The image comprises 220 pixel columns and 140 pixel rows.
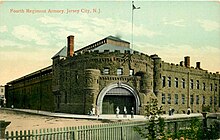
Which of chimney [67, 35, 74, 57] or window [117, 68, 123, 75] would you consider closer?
chimney [67, 35, 74, 57]

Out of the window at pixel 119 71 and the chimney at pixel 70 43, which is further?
the window at pixel 119 71

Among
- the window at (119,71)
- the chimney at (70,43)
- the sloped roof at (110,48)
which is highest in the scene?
the sloped roof at (110,48)

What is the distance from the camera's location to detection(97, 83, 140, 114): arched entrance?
22.3 m

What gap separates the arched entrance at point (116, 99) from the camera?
877 inches

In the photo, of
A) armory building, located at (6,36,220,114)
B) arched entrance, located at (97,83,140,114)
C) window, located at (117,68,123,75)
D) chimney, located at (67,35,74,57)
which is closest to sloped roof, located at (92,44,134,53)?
armory building, located at (6,36,220,114)

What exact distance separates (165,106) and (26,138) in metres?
20.9

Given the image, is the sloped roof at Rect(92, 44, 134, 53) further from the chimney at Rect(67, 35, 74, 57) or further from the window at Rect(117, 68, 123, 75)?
the chimney at Rect(67, 35, 74, 57)

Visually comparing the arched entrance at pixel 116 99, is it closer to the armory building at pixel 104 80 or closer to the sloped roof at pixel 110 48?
the armory building at pixel 104 80

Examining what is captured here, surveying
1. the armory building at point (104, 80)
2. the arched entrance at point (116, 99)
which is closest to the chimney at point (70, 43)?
the armory building at point (104, 80)

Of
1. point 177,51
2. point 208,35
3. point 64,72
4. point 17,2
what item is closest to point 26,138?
point 17,2

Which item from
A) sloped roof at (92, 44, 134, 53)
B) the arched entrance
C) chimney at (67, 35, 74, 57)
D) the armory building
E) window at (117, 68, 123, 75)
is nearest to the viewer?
chimney at (67, 35, 74, 57)

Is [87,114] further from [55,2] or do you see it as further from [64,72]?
[55,2]

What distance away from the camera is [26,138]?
21.6 ft

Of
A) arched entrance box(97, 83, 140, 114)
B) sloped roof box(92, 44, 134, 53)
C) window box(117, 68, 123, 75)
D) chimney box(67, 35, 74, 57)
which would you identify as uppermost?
sloped roof box(92, 44, 134, 53)
